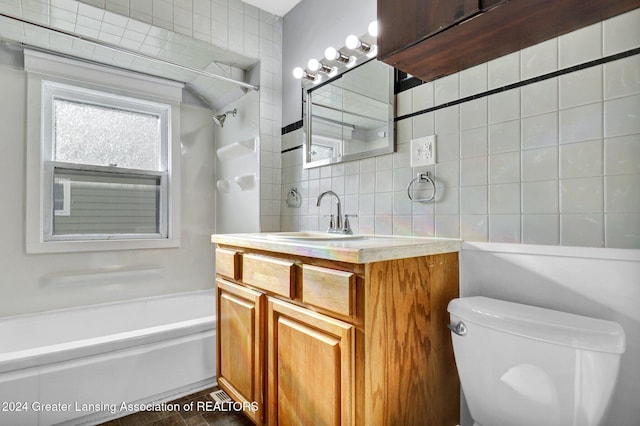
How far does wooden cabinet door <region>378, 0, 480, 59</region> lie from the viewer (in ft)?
3.33

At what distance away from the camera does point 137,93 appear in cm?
249

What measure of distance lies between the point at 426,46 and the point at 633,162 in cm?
71

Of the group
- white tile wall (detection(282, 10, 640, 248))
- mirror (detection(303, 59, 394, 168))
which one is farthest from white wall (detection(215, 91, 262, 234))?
white tile wall (detection(282, 10, 640, 248))

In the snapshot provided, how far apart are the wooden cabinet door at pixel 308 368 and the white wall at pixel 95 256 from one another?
62.5 inches

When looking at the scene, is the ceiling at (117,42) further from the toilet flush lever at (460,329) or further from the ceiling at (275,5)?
the toilet flush lever at (460,329)

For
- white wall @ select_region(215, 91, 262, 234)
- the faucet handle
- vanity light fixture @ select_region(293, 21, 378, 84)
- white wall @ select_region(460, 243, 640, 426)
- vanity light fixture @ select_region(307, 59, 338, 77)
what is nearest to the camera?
white wall @ select_region(460, 243, 640, 426)

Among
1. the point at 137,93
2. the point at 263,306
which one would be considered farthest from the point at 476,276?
the point at 137,93

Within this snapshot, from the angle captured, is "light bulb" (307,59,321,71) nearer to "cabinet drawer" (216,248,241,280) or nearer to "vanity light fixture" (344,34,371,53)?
"vanity light fixture" (344,34,371,53)

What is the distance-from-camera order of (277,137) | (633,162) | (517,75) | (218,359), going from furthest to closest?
(277,137), (218,359), (517,75), (633,162)

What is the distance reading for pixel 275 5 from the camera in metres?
2.30

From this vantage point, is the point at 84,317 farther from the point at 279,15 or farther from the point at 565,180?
the point at 565,180

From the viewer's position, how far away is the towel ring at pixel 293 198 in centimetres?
223

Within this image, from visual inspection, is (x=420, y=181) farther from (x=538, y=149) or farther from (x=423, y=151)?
(x=538, y=149)

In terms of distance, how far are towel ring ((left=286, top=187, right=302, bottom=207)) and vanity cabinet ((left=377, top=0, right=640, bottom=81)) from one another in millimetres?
1110
